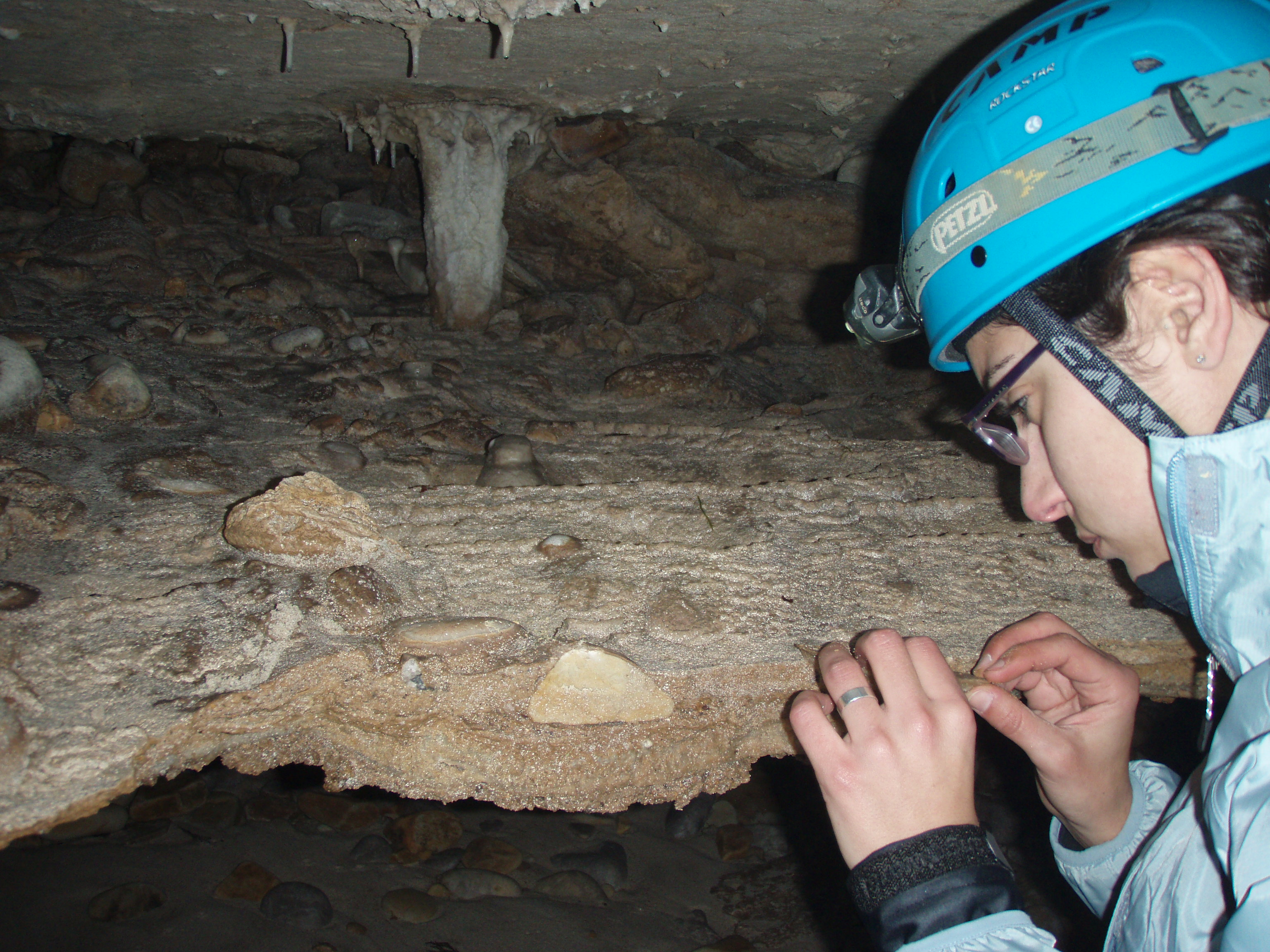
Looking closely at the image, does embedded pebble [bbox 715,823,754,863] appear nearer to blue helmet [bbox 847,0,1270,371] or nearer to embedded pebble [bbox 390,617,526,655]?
embedded pebble [bbox 390,617,526,655]

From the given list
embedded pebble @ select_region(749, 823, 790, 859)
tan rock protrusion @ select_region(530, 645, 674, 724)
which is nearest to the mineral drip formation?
tan rock protrusion @ select_region(530, 645, 674, 724)

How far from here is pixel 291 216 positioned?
4.30 metres

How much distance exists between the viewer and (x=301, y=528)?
5.67ft

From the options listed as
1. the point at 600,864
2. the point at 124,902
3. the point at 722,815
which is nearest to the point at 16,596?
the point at 124,902

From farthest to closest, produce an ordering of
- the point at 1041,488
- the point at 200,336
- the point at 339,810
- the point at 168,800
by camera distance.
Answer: the point at 200,336 → the point at 339,810 → the point at 168,800 → the point at 1041,488

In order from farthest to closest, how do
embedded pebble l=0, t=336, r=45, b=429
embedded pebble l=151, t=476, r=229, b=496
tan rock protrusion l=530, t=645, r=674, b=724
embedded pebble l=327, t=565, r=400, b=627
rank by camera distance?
1. embedded pebble l=0, t=336, r=45, b=429
2. embedded pebble l=151, t=476, r=229, b=496
3. embedded pebble l=327, t=565, r=400, b=627
4. tan rock protrusion l=530, t=645, r=674, b=724

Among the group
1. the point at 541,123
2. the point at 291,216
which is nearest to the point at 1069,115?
the point at 541,123

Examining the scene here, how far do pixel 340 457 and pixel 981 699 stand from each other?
1.82 meters

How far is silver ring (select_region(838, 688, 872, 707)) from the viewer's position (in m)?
1.12

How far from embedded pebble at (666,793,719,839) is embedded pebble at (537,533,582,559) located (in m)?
1.76

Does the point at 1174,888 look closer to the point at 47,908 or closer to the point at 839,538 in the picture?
the point at 839,538

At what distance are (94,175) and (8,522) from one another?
3.07 m

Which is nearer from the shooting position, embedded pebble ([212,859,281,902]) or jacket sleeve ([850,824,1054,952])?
jacket sleeve ([850,824,1054,952])

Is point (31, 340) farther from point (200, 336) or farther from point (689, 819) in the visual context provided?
point (689, 819)
